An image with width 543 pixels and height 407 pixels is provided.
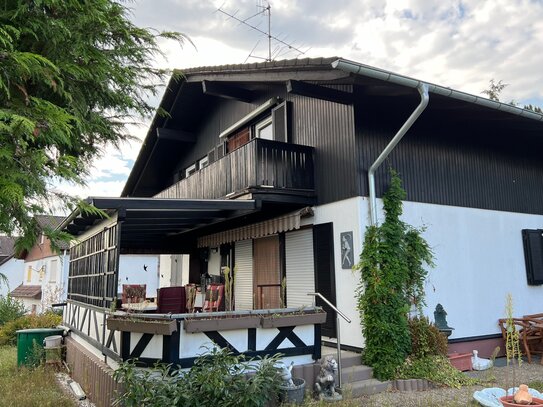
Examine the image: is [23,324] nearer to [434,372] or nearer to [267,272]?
[267,272]

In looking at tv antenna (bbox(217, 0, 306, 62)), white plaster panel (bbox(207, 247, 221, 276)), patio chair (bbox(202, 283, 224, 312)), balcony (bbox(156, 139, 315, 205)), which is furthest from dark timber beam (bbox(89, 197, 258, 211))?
white plaster panel (bbox(207, 247, 221, 276))

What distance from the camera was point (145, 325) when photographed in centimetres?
571

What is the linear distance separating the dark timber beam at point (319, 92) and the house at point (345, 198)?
2cm

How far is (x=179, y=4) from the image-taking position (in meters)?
7.75

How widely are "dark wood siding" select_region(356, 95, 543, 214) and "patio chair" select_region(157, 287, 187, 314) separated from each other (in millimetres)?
4962

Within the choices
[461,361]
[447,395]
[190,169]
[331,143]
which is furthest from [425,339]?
[190,169]

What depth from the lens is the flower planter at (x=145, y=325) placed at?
5.55 metres

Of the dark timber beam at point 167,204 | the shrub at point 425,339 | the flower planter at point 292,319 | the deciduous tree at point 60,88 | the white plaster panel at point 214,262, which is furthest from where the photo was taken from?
the white plaster panel at point 214,262

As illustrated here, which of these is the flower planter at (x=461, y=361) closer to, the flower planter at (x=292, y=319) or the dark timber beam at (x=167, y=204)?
the flower planter at (x=292, y=319)

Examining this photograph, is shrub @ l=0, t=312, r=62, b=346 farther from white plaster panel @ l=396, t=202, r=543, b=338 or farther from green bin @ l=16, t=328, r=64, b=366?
white plaster panel @ l=396, t=202, r=543, b=338

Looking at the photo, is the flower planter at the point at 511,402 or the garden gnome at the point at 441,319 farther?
the garden gnome at the point at 441,319

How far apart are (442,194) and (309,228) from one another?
284cm

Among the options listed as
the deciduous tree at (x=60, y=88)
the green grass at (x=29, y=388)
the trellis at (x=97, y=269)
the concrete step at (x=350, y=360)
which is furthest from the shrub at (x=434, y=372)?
the deciduous tree at (x=60, y=88)

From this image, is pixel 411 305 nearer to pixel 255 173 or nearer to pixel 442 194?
pixel 442 194
